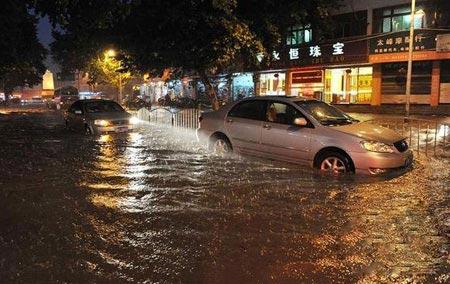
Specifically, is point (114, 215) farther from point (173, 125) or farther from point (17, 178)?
point (173, 125)

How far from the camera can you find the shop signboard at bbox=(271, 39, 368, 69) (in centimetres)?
2866

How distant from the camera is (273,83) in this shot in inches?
1441

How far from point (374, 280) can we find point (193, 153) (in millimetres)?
8281

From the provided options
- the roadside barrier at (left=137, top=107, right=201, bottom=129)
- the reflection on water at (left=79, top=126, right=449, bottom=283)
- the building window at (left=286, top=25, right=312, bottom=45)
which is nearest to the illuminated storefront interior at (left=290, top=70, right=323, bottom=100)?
the building window at (left=286, top=25, right=312, bottom=45)

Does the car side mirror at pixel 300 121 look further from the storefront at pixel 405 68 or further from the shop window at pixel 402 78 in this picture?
the shop window at pixel 402 78

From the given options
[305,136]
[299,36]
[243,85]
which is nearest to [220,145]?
[305,136]

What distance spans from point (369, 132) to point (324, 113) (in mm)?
1126

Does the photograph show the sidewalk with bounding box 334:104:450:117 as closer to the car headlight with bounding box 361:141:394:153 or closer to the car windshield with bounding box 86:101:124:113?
the car windshield with bounding box 86:101:124:113

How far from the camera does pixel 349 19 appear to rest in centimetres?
2997

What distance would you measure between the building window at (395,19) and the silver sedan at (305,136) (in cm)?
1844

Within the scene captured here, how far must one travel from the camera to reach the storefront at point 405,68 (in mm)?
25656

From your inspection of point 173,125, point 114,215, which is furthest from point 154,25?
point 114,215

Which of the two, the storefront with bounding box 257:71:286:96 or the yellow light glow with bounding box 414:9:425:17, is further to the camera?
the storefront with bounding box 257:71:286:96

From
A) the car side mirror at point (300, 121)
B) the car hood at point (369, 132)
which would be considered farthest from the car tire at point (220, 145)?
the car hood at point (369, 132)
